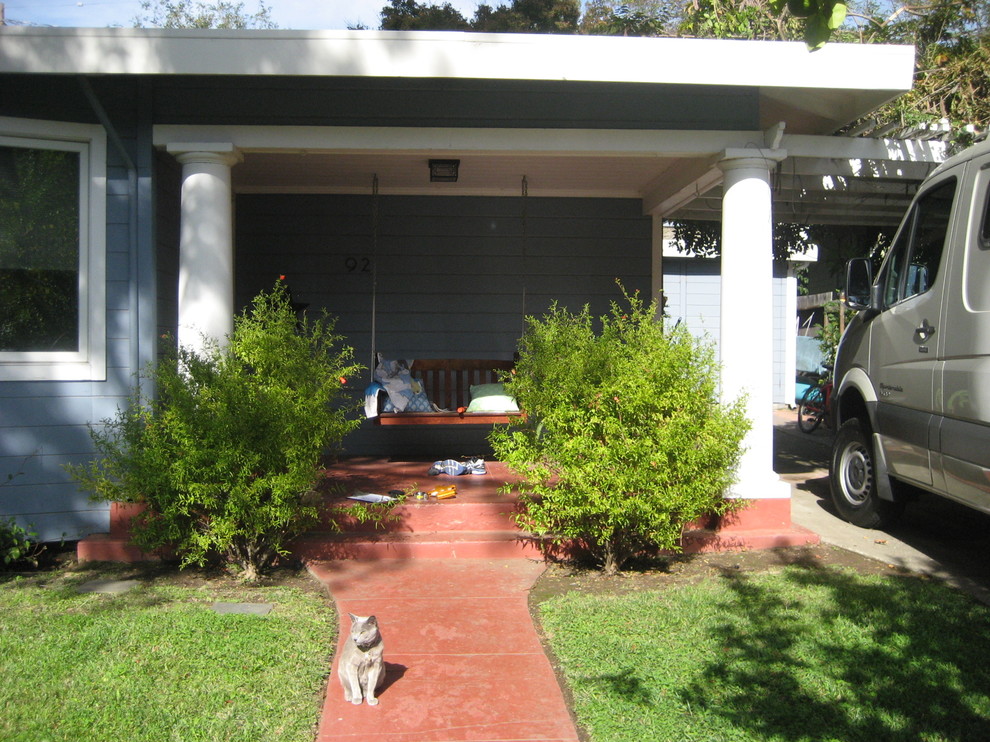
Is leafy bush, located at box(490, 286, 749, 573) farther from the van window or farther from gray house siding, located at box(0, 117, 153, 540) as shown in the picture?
gray house siding, located at box(0, 117, 153, 540)

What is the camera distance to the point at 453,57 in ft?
17.9

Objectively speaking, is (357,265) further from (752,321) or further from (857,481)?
(857,481)

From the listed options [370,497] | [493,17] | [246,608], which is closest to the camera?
[246,608]

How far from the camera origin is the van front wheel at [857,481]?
6289 mm

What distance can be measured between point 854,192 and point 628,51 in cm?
335

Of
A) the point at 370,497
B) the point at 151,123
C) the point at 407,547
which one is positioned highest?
the point at 151,123

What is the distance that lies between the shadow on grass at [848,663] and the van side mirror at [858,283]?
82.1 inches

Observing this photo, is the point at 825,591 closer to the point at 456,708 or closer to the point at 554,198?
the point at 456,708

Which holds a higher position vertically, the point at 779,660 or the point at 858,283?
the point at 858,283

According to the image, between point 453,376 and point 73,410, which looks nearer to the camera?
point 73,410

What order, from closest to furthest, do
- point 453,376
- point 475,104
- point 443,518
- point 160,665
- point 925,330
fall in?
point 160,665 → point 925,330 → point 443,518 → point 475,104 → point 453,376

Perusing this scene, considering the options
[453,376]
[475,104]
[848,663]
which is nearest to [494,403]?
[453,376]

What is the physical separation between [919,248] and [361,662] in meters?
4.32

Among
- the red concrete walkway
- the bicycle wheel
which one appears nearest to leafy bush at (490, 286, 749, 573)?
the red concrete walkway
